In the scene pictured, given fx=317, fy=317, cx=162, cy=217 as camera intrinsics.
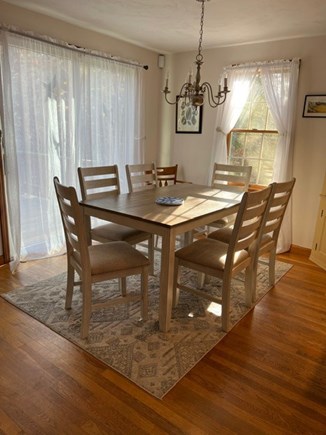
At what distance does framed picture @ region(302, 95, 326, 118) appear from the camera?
11.0 ft

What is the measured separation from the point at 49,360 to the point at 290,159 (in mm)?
3113

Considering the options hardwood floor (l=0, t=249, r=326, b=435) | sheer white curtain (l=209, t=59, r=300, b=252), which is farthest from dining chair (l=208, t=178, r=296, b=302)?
sheer white curtain (l=209, t=59, r=300, b=252)

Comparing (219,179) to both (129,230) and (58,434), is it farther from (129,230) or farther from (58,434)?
(58,434)

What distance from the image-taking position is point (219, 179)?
11.5ft

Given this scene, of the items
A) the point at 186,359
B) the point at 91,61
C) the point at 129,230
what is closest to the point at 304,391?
the point at 186,359

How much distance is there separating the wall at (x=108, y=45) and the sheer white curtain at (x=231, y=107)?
0.96 meters

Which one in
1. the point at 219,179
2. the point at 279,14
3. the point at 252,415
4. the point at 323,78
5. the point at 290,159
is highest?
the point at 279,14

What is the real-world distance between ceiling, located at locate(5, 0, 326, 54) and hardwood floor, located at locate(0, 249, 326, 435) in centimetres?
253

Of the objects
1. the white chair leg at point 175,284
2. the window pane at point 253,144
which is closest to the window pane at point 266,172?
the window pane at point 253,144

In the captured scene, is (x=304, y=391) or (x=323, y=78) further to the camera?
(x=323, y=78)

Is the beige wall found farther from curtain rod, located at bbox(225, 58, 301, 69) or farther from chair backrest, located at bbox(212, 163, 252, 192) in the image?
chair backrest, located at bbox(212, 163, 252, 192)

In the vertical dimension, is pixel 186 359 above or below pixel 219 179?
below

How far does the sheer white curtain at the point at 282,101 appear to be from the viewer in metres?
3.46

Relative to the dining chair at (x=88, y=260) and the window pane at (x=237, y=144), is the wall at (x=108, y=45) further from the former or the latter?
the dining chair at (x=88, y=260)
